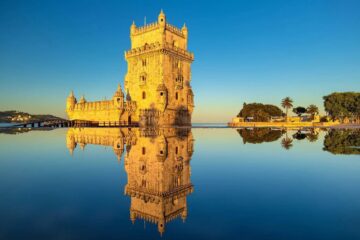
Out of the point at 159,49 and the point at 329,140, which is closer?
the point at 329,140

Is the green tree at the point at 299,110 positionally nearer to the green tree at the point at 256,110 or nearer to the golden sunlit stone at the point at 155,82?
the green tree at the point at 256,110

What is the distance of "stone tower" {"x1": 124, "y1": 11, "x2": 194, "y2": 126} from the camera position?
46.1 meters

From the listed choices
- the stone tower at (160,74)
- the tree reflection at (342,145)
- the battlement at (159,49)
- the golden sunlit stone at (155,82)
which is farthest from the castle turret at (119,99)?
the tree reflection at (342,145)

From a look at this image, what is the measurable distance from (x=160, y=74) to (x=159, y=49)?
4.34m

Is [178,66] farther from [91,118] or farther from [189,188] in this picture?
[189,188]

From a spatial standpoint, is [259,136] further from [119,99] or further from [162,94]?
[119,99]

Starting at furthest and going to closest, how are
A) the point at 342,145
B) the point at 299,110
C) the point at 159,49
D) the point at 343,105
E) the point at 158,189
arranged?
the point at 299,110 → the point at 343,105 → the point at 159,49 → the point at 342,145 → the point at 158,189

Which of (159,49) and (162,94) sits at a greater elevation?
(159,49)

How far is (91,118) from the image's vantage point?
5616 centimetres

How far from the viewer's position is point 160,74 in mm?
45719

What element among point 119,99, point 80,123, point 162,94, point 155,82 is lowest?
point 80,123

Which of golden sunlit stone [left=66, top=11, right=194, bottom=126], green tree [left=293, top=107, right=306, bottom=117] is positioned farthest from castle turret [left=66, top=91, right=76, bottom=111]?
green tree [left=293, top=107, right=306, bottom=117]

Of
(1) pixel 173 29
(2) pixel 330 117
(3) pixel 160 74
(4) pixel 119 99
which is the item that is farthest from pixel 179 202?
(2) pixel 330 117

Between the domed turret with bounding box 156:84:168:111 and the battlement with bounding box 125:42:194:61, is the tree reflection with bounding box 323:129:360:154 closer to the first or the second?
the domed turret with bounding box 156:84:168:111
